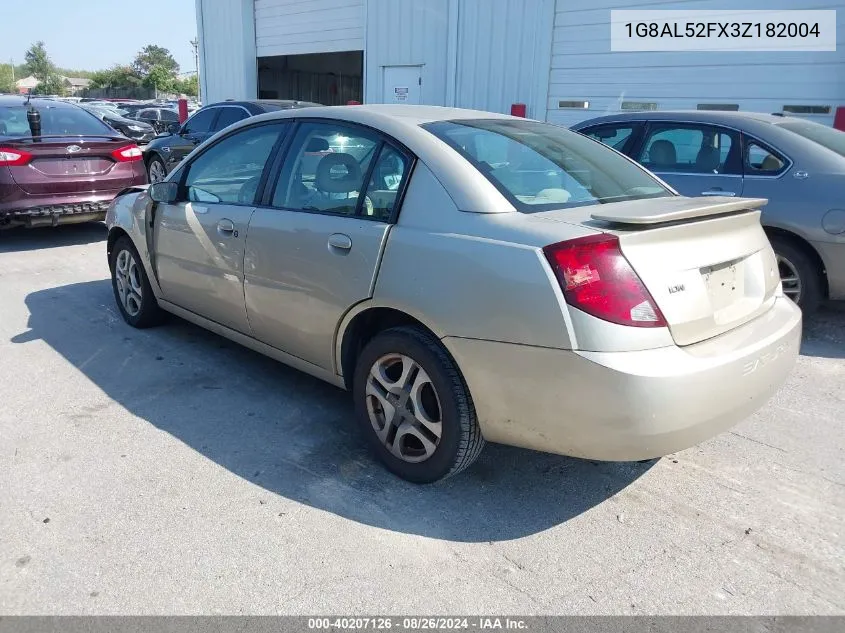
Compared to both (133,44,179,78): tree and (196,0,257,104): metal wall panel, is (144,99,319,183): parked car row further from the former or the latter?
(133,44,179,78): tree

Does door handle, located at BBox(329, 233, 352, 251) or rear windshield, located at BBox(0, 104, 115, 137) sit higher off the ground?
rear windshield, located at BBox(0, 104, 115, 137)

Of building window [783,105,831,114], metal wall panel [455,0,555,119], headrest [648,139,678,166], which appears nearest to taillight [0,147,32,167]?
headrest [648,139,678,166]

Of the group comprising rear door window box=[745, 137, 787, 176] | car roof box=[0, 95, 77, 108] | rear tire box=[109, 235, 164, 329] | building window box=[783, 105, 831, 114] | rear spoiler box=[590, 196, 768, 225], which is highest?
building window box=[783, 105, 831, 114]

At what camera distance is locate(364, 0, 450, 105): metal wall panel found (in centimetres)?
1330

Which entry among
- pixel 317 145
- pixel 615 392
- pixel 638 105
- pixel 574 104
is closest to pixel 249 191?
pixel 317 145

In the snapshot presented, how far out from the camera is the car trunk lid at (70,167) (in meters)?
7.18

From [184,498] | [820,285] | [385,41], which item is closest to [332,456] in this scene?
[184,498]

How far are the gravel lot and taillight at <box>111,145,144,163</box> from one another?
463cm

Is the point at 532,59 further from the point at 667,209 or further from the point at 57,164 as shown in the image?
the point at 667,209

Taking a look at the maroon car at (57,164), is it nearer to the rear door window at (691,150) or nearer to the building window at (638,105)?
the rear door window at (691,150)

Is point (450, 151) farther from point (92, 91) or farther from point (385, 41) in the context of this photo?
point (92, 91)

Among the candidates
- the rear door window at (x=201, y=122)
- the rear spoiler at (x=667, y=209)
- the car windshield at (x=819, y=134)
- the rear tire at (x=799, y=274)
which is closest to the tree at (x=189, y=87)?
the rear door window at (x=201, y=122)

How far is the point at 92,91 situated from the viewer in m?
69.3

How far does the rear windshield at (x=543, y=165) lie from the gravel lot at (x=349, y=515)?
50.5 inches
